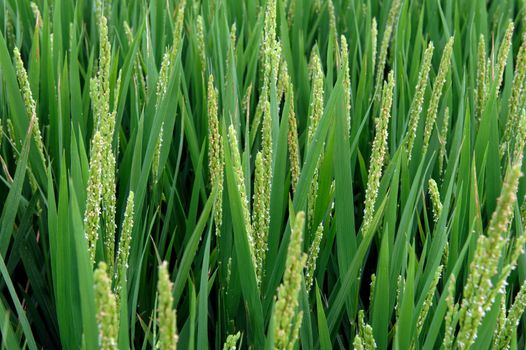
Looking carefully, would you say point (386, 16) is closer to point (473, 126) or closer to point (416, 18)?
point (416, 18)

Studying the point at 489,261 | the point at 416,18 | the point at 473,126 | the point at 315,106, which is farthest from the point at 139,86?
the point at 489,261

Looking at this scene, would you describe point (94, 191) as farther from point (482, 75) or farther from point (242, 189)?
point (482, 75)

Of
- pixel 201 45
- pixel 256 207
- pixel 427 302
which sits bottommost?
pixel 427 302

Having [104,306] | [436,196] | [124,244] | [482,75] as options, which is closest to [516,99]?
[482,75]

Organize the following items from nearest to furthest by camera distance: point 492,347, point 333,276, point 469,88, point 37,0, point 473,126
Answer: point 492,347 → point 333,276 → point 473,126 → point 469,88 → point 37,0

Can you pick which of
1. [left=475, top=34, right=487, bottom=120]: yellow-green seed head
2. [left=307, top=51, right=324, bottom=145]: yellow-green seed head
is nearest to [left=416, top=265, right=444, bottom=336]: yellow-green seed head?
[left=307, top=51, right=324, bottom=145]: yellow-green seed head

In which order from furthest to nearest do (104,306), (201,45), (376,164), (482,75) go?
(201,45)
(482,75)
(376,164)
(104,306)

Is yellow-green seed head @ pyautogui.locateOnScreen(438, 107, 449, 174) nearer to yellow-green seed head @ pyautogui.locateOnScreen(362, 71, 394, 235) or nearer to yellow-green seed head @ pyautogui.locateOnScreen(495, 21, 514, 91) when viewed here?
yellow-green seed head @ pyautogui.locateOnScreen(495, 21, 514, 91)

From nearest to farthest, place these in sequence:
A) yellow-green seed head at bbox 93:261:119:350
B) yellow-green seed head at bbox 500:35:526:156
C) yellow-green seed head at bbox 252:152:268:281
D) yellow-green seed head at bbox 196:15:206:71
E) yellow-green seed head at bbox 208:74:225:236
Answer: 1. yellow-green seed head at bbox 93:261:119:350
2. yellow-green seed head at bbox 252:152:268:281
3. yellow-green seed head at bbox 208:74:225:236
4. yellow-green seed head at bbox 500:35:526:156
5. yellow-green seed head at bbox 196:15:206:71
